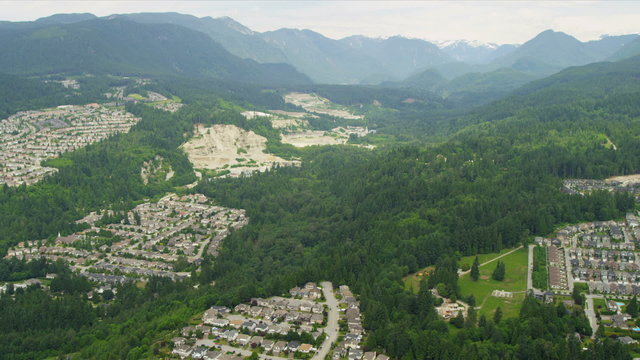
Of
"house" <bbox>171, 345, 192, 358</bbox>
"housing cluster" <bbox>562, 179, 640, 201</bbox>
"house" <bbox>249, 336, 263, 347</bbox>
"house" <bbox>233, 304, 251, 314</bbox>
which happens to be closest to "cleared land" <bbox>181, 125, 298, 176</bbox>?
"housing cluster" <bbox>562, 179, 640, 201</bbox>

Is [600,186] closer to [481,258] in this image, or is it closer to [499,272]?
[481,258]

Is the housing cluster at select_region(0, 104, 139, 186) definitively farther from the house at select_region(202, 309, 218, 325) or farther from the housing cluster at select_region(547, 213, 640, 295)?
the housing cluster at select_region(547, 213, 640, 295)

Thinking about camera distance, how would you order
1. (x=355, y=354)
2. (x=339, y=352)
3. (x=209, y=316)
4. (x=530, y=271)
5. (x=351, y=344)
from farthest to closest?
(x=530, y=271), (x=209, y=316), (x=351, y=344), (x=339, y=352), (x=355, y=354)

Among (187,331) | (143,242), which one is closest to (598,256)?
(187,331)

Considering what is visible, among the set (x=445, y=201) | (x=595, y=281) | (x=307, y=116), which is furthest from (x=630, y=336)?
(x=307, y=116)

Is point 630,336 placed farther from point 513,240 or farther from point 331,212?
point 331,212

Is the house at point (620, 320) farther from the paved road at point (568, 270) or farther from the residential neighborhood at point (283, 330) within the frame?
the residential neighborhood at point (283, 330)

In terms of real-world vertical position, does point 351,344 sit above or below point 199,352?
above
